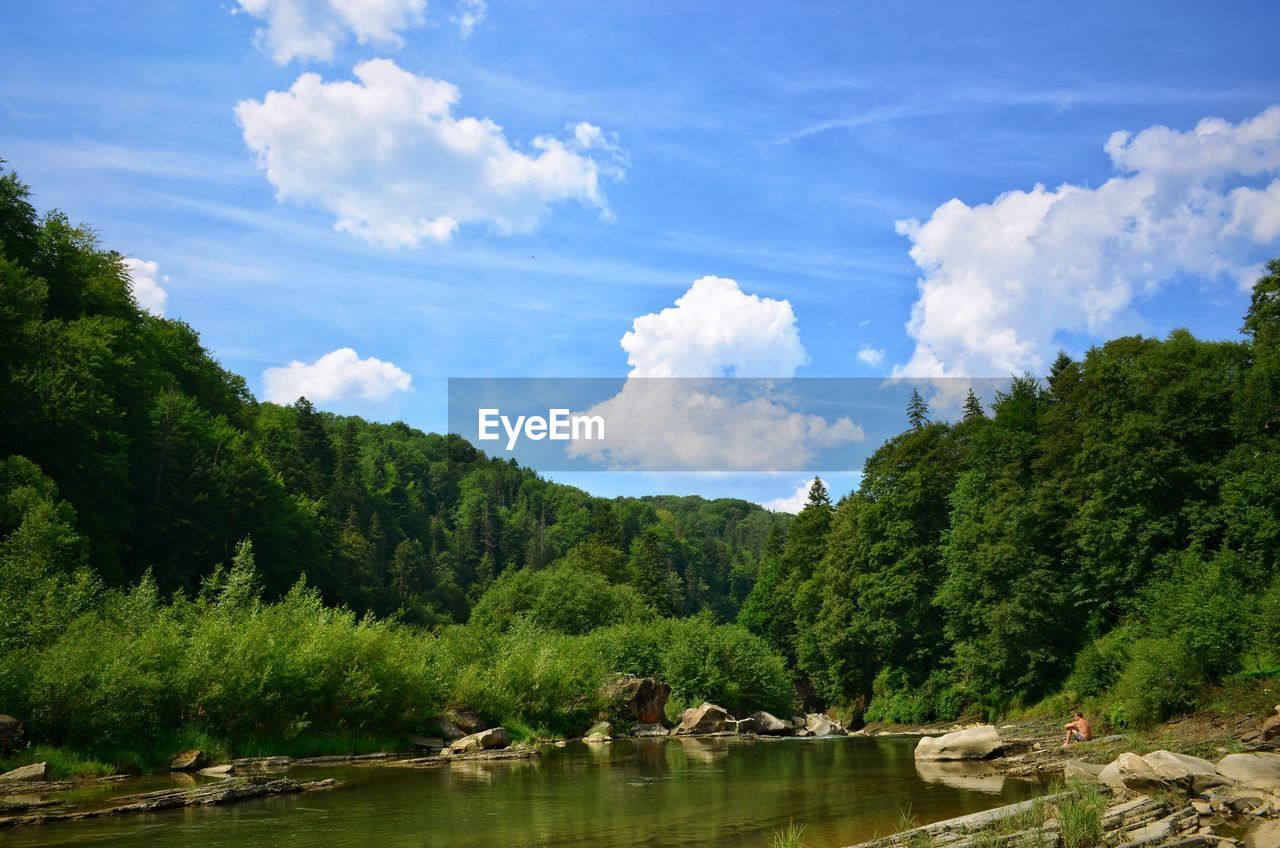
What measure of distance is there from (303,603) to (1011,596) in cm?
3579

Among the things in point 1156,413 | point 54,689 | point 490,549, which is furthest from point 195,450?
point 490,549

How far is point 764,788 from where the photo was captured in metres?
26.7

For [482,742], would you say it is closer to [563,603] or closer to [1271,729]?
[1271,729]

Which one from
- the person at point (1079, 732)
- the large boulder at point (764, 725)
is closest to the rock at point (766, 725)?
the large boulder at point (764, 725)

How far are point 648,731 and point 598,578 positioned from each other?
35.6m

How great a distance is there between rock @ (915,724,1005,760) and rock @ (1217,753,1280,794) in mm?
12249

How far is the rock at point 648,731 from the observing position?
180ft

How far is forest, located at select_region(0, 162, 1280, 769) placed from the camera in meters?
30.5

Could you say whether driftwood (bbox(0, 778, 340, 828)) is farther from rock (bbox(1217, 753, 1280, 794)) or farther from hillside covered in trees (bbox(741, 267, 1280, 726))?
hillside covered in trees (bbox(741, 267, 1280, 726))

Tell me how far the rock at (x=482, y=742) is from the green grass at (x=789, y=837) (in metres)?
21.0

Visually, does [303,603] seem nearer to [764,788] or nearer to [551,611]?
[764,788]

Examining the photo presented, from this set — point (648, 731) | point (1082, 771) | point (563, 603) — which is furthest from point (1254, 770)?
point (563, 603)

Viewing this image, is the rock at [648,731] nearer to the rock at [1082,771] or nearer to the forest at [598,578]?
the forest at [598,578]

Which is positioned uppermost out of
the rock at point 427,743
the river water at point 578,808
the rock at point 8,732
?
the rock at point 8,732
